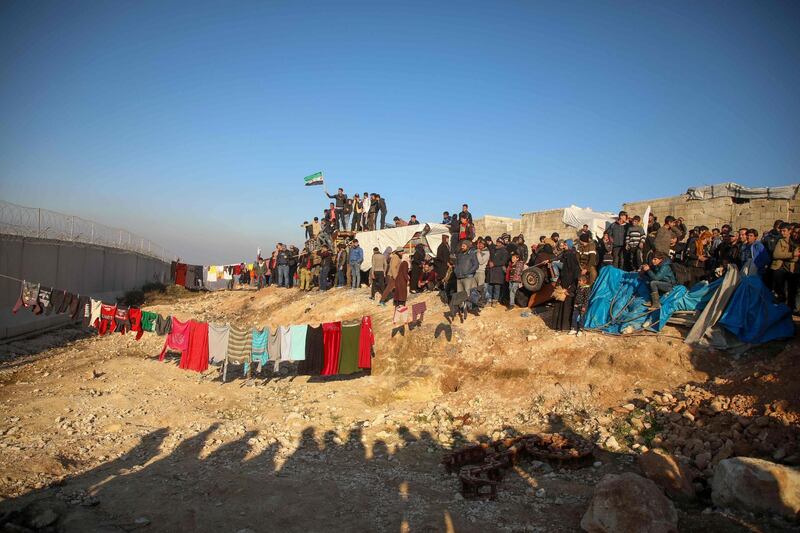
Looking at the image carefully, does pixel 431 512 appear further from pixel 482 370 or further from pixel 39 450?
pixel 39 450

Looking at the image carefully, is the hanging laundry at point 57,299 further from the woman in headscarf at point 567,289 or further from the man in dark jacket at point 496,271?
the woman in headscarf at point 567,289

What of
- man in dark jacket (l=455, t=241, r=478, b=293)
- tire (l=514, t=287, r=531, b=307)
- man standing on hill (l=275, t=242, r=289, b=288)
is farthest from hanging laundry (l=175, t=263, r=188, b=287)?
tire (l=514, t=287, r=531, b=307)

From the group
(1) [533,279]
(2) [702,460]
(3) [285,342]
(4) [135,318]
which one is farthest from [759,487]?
(4) [135,318]

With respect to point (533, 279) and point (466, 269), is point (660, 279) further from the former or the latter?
point (466, 269)

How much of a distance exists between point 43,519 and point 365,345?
7.47 m

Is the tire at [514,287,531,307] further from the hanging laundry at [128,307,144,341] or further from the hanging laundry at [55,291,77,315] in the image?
the hanging laundry at [55,291,77,315]

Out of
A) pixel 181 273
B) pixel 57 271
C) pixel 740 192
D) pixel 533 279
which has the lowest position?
pixel 57 271

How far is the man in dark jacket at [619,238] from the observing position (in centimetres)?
1312

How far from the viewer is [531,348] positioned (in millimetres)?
11930

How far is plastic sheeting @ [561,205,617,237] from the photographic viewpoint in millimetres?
16766

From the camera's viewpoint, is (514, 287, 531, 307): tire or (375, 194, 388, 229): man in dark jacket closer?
(514, 287, 531, 307): tire

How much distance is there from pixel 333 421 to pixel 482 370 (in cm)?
393

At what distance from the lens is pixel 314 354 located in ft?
41.2

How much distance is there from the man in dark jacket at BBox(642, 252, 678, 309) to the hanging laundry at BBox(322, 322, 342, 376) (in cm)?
772
